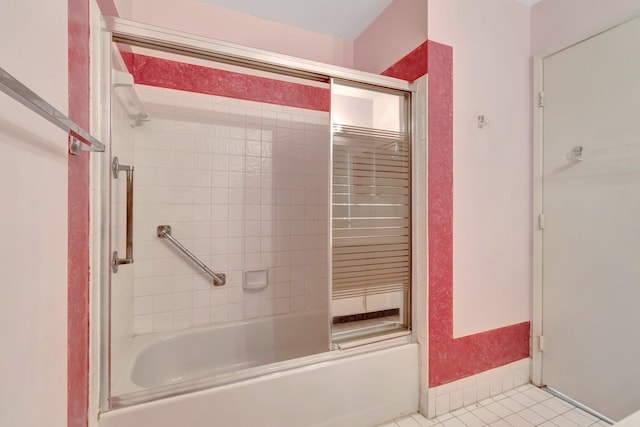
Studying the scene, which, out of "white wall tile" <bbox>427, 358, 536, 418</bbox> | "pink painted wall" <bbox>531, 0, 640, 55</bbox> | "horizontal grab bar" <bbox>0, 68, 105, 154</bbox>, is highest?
"pink painted wall" <bbox>531, 0, 640, 55</bbox>

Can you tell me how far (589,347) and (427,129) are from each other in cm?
164

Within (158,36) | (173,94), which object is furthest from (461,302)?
(173,94)

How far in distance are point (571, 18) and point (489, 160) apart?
1.00m

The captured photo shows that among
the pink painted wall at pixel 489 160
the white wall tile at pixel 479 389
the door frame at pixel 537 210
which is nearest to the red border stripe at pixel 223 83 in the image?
the pink painted wall at pixel 489 160

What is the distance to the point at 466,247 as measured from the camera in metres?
1.73

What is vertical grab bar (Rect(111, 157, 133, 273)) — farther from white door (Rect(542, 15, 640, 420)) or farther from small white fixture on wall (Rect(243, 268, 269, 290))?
white door (Rect(542, 15, 640, 420))

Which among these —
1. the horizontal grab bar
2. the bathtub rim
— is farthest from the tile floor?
the horizontal grab bar

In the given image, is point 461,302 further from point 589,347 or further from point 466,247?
point 589,347

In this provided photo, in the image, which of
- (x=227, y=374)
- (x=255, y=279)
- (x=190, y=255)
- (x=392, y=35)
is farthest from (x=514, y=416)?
(x=392, y=35)

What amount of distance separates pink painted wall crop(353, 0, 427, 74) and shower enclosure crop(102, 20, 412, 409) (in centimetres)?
35

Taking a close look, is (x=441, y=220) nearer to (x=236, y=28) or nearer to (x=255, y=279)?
(x=255, y=279)

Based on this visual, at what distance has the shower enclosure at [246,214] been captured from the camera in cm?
158

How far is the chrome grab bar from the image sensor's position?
74.8 inches

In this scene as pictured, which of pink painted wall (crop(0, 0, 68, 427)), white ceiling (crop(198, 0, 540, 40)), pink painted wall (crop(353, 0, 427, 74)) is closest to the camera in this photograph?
pink painted wall (crop(0, 0, 68, 427))
